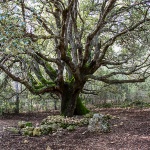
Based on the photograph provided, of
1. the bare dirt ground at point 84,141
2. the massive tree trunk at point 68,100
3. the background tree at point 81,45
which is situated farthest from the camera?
the massive tree trunk at point 68,100

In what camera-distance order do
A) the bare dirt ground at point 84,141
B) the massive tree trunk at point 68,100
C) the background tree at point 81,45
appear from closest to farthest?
the bare dirt ground at point 84,141, the background tree at point 81,45, the massive tree trunk at point 68,100

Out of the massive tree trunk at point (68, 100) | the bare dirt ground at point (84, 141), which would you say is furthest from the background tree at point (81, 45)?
the bare dirt ground at point (84, 141)

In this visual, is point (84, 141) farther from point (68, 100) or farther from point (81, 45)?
point (81, 45)

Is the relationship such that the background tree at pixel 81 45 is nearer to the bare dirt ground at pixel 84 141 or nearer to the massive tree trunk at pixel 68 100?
the massive tree trunk at pixel 68 100

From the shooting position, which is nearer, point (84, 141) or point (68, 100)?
point (84, 141)

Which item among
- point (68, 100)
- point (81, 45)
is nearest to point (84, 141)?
point (68, 100)

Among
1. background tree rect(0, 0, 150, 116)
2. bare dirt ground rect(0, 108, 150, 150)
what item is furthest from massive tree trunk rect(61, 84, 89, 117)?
bare dirt ground rect(0, 108, 150, 150)

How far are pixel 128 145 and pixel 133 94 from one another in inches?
791

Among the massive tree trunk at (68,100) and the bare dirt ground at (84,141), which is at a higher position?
the massive tree trunk at (68,100)

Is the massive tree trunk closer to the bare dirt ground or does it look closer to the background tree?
the background tree

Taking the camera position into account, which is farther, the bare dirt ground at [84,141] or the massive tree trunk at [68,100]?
the massive tree trunk at [68,100]

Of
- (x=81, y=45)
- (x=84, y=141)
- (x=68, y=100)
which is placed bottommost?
(x=84, y=141)

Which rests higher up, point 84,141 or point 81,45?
point 81,45

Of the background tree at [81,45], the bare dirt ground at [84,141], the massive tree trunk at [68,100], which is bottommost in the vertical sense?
the bare dirt ground at [84,141]
